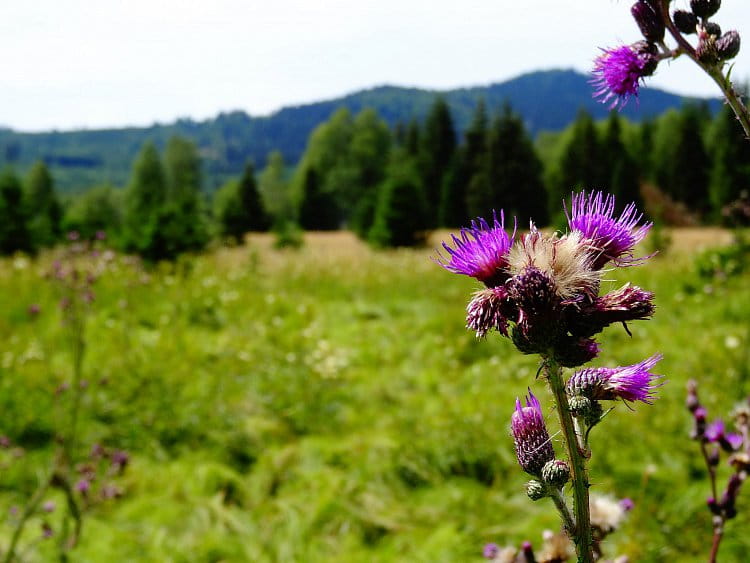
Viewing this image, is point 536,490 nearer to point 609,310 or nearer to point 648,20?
point 609,310

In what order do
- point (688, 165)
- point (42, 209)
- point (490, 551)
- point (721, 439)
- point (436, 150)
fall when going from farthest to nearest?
point (42, 209) → point (436, 150) → point (688, 165) → point (721, 439) → point (490, 551)

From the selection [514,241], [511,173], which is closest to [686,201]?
[511,173]

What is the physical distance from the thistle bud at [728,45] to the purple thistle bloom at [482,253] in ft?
1.58

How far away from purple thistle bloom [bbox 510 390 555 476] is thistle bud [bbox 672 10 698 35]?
2.23 feet

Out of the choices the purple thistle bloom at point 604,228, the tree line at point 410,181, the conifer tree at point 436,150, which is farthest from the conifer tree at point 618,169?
the purple thistle bloom at point 604,228

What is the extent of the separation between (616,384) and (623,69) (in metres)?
0.55

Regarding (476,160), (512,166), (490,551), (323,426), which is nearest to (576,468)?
(490,551)

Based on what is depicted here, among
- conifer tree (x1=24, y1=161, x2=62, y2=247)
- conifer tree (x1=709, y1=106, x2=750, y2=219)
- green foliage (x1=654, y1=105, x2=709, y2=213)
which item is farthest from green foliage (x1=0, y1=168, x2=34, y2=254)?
green foliage (x1=654, y1=105, x2=709, y2=213)

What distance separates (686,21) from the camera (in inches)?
39.4

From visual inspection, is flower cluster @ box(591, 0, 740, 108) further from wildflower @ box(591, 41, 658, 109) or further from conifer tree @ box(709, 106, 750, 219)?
conifer tree @ box(709, 106, 750, 219)

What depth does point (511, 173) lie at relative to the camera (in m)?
34.4

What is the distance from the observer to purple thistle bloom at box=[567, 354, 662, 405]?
2.54ft

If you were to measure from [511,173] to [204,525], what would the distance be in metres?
32.6

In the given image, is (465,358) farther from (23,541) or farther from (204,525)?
(23,541)
